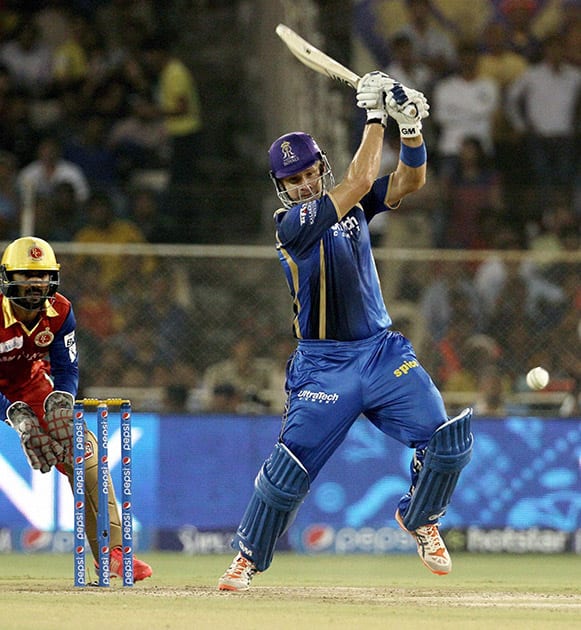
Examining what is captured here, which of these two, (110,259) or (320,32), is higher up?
(320,32)

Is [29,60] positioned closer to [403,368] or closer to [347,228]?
[347,228]

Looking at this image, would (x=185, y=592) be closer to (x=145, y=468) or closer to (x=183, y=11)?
(x=145, y=468)

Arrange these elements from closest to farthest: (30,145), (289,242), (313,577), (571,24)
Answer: (289,242) < (313,577) < (30,145) < (571,24)

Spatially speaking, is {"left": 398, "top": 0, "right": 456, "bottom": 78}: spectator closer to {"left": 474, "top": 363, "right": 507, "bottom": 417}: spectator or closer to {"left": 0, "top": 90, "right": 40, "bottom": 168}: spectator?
{"left": 0, "top": 90, "right": 40, "bottom": 168}: spectator

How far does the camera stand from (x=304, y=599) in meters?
7.09

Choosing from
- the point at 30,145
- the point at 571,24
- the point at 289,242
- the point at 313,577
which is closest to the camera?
the point at 289,242

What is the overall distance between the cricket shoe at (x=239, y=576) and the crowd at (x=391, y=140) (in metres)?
4.44

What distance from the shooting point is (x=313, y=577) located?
30.3ft

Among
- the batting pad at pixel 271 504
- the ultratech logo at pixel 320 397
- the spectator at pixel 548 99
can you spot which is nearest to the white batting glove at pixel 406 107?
the ultratech logo at pixel 320 397

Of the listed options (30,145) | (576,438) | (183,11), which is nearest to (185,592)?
(576,438)

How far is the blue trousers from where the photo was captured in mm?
7223

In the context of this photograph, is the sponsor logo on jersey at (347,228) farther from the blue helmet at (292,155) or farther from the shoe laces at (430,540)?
the shoe laces at (430,540)

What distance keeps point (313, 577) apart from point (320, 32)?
7524 millimetres

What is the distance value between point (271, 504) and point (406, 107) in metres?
2.09
